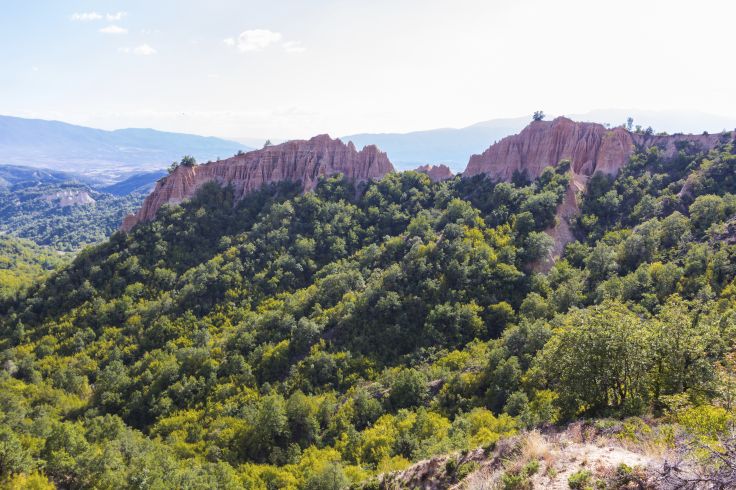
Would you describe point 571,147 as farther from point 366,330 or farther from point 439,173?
point 366,330

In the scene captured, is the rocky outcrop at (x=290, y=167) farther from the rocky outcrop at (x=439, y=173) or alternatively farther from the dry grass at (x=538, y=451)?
the dry grass at (x=538, y=451)

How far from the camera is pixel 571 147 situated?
274ft

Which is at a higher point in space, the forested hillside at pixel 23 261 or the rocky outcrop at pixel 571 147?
the rocky outcrop at pixel 571 147

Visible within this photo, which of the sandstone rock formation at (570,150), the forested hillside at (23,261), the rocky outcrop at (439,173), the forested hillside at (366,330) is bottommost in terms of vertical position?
the forested hillside at (23,261)

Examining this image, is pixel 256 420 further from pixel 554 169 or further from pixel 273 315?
pixel 554 169

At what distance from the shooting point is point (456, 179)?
92000 millimetres

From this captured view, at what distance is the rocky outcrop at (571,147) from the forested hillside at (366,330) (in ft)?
11.3

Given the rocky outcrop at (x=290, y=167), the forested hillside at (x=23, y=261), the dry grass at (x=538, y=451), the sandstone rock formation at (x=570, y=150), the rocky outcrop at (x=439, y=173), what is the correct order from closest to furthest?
1. the dry grass at (x=538, y=451)
2. the sandstone rock formation at (x=570, y=150)
3. the rocky outcrop at (x=290, y=167)
4. the rocky outcrop at (x=439, y=173)
5. the forested hillside at (x=23, y=261)

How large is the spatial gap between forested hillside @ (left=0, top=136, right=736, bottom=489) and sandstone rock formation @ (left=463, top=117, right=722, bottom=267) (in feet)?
8.17

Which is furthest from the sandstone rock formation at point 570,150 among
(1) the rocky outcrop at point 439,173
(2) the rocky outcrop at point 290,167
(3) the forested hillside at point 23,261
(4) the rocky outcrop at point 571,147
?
(3) the forested hillside at point 23,261

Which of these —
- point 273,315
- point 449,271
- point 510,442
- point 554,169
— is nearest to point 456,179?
point 554,169

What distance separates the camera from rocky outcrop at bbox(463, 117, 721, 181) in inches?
3095

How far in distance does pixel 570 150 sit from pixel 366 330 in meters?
58.2

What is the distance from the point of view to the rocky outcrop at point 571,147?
78625 millimetres
